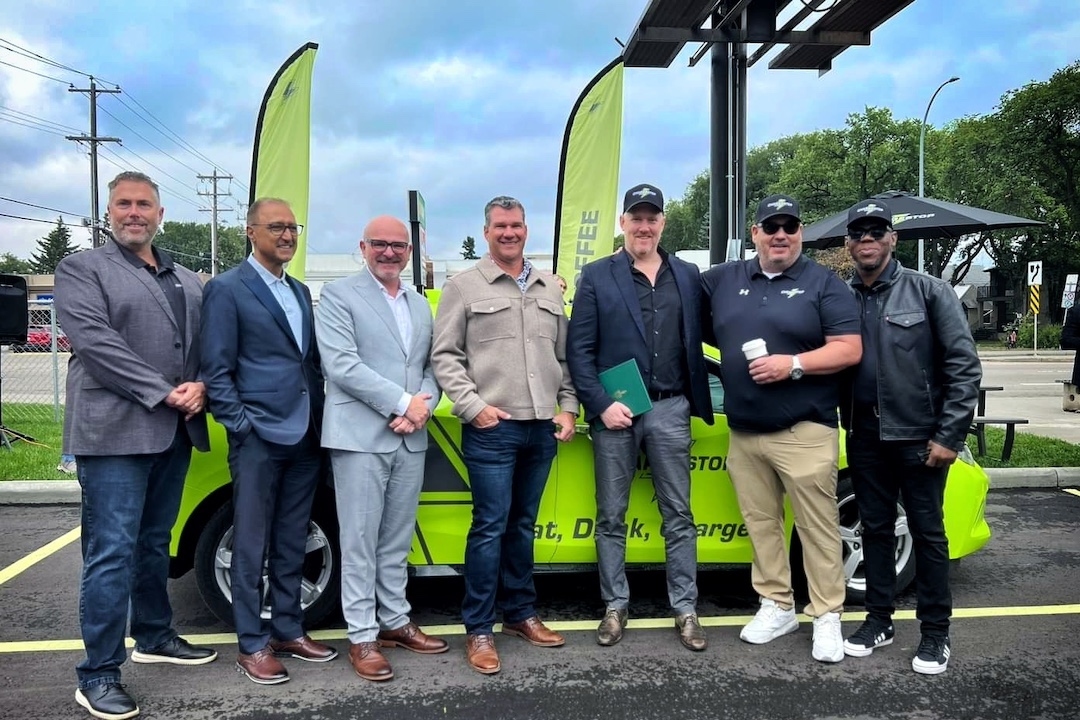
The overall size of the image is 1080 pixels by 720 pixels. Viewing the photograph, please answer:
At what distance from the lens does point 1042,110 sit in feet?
111

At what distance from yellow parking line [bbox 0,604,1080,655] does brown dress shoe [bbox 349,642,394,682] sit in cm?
42

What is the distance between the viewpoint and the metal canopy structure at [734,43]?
865 centimetres

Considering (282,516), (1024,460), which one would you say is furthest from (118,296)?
(1024,460)

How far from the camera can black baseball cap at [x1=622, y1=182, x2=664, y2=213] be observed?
357 cm

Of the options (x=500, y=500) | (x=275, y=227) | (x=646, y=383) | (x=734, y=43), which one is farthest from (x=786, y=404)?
(x=734, y=43)

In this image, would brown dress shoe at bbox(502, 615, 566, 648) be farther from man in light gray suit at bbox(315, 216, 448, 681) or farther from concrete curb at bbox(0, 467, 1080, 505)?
concrete curb at bbox(0, 467, 1080, 505)

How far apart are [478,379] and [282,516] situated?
Answer: 40.0 inches

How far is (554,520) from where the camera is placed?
12.0 feet

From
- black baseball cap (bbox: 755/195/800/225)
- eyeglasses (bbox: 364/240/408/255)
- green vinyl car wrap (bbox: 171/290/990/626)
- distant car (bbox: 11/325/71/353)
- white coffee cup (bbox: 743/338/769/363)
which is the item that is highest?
black baseball cap (bbox: 755/195/800/225)

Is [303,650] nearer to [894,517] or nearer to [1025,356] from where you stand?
[894,517]

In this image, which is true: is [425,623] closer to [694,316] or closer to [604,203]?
[694,316]

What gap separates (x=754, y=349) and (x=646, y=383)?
50 cm

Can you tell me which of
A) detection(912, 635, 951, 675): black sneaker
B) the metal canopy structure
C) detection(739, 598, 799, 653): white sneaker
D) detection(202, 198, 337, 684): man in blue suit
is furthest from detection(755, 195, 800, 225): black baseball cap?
the metal canopy structure

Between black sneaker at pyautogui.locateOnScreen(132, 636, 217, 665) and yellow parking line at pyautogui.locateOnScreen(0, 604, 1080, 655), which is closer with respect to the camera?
black sneaker at pyautogui.locateOnScreen(132, 636, 217, 665)
